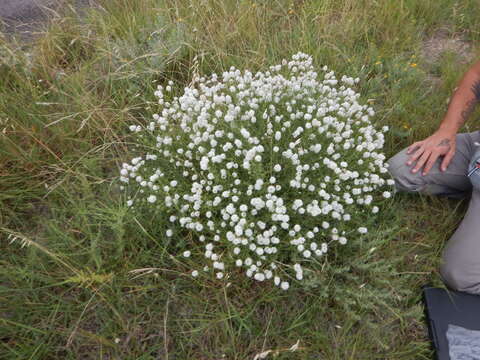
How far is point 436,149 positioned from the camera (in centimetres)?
267

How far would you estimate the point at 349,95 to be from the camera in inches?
109

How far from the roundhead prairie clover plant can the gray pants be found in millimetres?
353

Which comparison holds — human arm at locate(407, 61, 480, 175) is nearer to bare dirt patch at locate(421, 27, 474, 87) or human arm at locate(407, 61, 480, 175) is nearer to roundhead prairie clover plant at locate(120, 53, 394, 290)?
roundhead prairie clover plant at locate(120, 53, 394, 290)

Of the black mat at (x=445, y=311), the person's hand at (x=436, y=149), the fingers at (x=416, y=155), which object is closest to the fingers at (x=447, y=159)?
the person's hand at (x=436, y=149)

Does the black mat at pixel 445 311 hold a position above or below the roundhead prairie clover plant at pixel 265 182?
below

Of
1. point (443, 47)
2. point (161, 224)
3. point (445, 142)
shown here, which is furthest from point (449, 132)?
point (161, 224)

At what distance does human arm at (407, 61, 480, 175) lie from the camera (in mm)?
2664

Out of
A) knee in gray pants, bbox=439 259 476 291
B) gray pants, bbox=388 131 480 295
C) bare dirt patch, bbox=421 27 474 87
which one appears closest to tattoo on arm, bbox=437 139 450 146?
gray pants, bbox=388 131 480 295

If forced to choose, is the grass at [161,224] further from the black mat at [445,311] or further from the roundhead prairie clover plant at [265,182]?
the roundhead prairie clover plant at [265,182]

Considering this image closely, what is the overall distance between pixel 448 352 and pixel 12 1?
5.73 meters

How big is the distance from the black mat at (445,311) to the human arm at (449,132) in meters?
0.90

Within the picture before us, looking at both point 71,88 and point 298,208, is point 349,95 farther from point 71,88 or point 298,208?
point 71,88

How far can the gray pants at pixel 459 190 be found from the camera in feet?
7.77

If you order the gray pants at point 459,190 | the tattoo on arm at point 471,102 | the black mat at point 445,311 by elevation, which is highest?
the tattoo on arm at point 471,102
